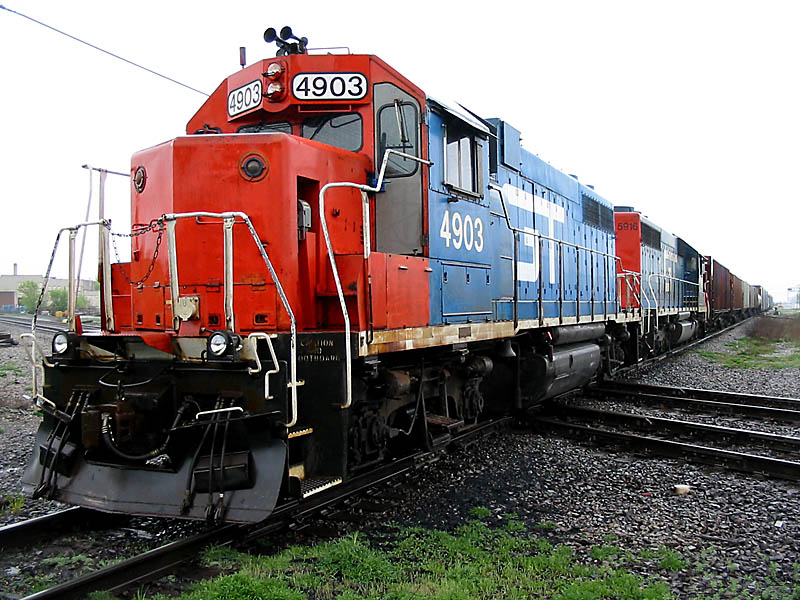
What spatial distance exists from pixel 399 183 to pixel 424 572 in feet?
9.92

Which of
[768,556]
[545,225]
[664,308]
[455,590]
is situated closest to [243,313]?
[455,590]

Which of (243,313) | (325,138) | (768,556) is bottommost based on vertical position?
(768,556)

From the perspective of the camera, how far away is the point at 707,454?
20.9ft

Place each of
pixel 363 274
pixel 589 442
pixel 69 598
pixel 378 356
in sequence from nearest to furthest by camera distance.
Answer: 1. pixel 69 598
2. pixel 363 274
3. pixel 378 356
4. pixel 589 442

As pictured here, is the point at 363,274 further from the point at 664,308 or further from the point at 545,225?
the point at 664,308

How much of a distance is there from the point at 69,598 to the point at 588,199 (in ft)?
33.3

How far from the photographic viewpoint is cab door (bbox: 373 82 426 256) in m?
5.13

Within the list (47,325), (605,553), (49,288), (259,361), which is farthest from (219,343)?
(49,288)

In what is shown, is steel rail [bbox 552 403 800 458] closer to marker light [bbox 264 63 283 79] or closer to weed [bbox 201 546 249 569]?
weed [bbox 201 546 249 569]

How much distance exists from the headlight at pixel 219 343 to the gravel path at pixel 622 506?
1408 mm

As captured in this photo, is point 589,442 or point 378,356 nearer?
point 378,356

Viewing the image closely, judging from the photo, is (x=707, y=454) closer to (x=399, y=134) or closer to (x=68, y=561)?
(x=399, y=134)


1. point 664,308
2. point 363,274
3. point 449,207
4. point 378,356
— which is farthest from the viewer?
point 664,308

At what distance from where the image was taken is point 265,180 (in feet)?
14.6
